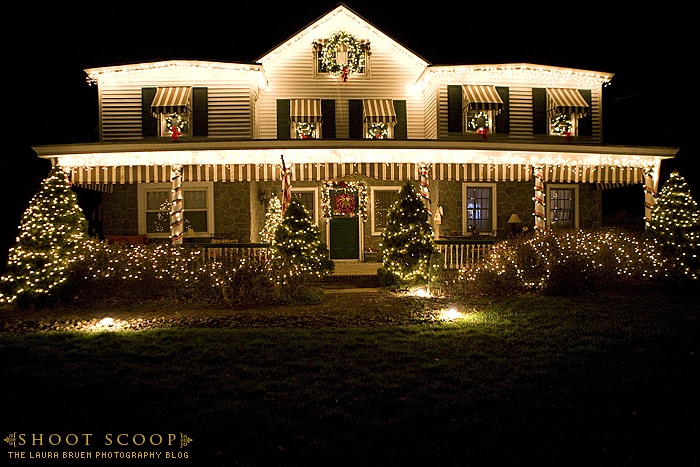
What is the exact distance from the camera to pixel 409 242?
11.1m

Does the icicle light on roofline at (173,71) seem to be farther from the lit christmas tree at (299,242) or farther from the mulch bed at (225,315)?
the mulch bed at (225,315)

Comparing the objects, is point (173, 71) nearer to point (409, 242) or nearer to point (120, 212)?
point (120, 212)

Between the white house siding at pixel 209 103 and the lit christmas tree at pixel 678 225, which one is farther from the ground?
the white house siding at pixel 209 103

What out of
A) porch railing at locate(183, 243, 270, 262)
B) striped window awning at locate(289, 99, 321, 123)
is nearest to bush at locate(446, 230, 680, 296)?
porch railing at locate(183, 243, 270, 262)

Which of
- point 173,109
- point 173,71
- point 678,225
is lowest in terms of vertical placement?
point 678,225

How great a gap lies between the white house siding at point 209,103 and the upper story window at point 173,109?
36 centimetres

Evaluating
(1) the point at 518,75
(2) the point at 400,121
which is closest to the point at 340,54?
(2) the point at 400,121

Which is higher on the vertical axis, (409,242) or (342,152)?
(342,152)

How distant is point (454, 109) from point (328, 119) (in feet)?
13.7

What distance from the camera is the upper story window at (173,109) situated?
48.3 feet

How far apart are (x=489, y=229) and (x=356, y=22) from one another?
8.20m

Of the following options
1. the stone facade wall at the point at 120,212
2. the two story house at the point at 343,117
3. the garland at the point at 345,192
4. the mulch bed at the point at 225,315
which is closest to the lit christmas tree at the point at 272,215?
the two story house at the point at 343,117

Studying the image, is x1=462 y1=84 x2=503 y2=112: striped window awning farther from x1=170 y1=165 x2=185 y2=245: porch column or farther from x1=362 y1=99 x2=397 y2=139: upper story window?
x1=170 y1=165 x2=185 y2=245: porch column

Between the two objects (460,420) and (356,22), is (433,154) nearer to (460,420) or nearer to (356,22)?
(356,22)
